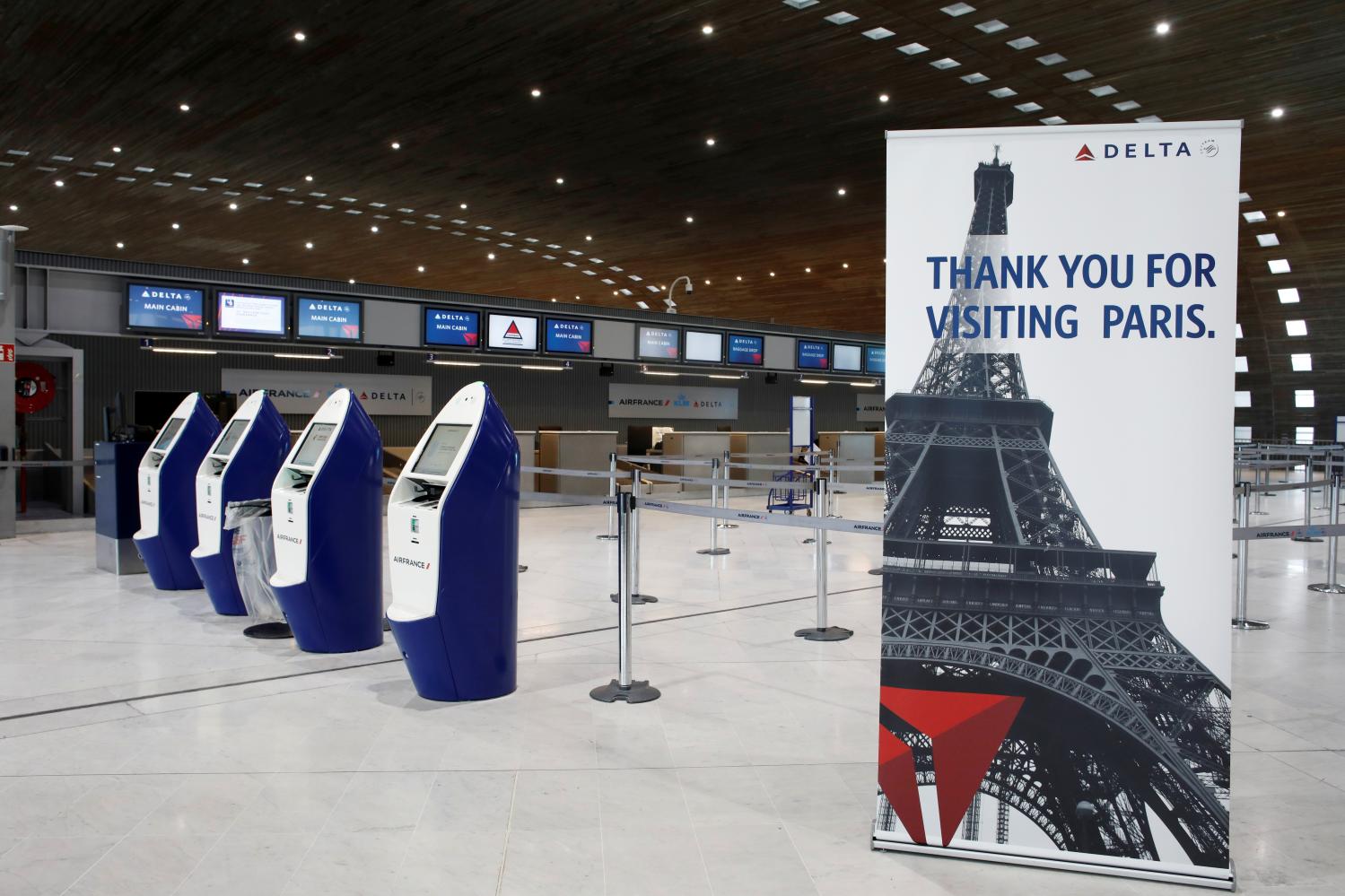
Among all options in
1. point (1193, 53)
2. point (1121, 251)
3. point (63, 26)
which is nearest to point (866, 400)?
point (1193, 53)

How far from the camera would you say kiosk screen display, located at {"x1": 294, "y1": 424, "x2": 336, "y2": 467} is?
5.59 meters

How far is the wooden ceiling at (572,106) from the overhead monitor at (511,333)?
138 cm

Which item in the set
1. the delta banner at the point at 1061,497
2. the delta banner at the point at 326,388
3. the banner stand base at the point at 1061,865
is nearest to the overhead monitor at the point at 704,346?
the delta banner at the point at 326,388

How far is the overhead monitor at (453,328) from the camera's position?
14.0 m

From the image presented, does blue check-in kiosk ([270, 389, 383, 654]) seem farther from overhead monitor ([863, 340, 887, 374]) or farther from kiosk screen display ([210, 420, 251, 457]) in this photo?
overhead monitor ([863, 340, 887, 374])

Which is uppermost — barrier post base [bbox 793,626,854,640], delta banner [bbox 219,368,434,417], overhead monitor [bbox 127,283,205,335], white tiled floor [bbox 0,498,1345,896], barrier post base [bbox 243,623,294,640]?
overhead monitor [bbox 127,283,205,335]

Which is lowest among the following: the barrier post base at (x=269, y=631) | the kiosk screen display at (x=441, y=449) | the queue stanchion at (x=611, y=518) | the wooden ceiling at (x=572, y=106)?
the barrier post base at (x=269, y=631)

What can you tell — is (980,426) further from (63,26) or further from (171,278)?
(171,278)

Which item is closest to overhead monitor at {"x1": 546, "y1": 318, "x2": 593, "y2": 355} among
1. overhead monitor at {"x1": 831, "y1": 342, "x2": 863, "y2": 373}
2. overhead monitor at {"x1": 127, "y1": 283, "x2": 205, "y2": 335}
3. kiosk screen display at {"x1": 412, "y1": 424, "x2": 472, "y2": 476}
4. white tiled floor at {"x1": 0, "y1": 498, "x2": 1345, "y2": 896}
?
overhead monitor at {"x1": 127, "y1": 283, "x2": 205, "y2": 335}

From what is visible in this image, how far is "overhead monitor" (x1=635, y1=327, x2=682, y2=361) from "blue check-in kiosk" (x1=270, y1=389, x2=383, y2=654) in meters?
11.4

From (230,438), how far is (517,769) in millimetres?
4357

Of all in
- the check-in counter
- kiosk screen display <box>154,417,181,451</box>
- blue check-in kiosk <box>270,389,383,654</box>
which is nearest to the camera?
blue check-in kiosk <box>270,389,383,654</box>

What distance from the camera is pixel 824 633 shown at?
595 cm

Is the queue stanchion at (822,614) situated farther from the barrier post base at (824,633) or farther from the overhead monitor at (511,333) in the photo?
the overhead monitor at (511,333)
